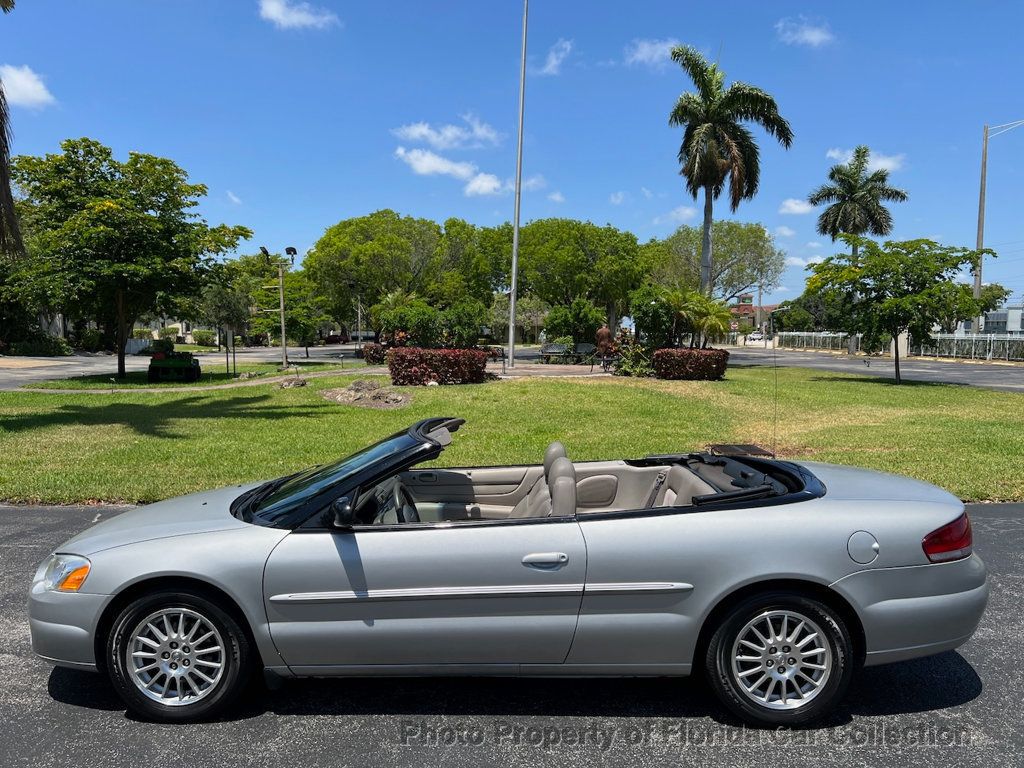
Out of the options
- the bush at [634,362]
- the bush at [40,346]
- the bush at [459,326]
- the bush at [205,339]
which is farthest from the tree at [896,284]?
the bush at [205,339]

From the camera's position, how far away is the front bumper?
9.84 ft

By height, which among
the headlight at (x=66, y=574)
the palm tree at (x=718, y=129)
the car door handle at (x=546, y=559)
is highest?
the palm tree at (x=718, y=129)

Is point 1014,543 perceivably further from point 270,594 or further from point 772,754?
point 270,594

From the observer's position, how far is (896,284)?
2344 centimetres

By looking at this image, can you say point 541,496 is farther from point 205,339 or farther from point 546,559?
point 205,339

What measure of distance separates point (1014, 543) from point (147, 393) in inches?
763

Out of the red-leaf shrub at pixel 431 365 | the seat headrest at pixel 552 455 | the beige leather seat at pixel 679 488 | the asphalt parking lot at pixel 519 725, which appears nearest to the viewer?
the asphalt parking lot at pixel 519 725

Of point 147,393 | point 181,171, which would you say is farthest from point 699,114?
point 147,393

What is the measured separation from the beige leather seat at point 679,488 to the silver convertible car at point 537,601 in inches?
18.2

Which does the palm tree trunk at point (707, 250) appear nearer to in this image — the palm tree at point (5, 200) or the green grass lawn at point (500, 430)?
the green grass lawn at point (500, 430)

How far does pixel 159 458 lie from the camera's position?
9.30 m

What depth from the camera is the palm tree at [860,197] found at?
46.7m

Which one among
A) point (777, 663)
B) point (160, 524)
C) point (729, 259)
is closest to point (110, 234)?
point (160, 524)

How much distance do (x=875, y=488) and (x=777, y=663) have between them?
3.39 ft
